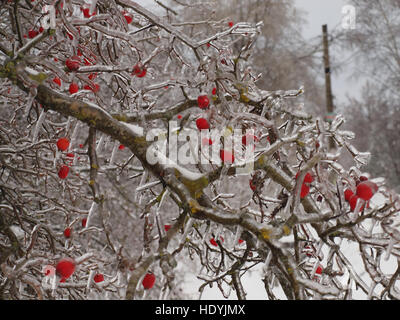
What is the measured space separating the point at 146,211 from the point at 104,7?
1247mm

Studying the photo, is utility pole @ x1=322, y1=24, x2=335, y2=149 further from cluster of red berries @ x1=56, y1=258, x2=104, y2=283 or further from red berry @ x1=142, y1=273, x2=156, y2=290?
cluster of red berries @ x1=56, y1=258, x2=104, y2=283

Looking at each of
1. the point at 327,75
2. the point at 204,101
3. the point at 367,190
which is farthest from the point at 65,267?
the point at 327,75

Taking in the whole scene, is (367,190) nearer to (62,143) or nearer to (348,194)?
(348,194)

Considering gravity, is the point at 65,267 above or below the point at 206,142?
below

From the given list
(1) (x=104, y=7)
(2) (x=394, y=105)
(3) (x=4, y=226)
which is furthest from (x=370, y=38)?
(3) (x=4, y=226)

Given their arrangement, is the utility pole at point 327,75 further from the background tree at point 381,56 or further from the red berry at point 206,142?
the red berry at point 206,142

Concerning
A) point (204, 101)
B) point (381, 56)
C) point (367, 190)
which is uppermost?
point (381, 56)

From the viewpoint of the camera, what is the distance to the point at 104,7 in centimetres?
183

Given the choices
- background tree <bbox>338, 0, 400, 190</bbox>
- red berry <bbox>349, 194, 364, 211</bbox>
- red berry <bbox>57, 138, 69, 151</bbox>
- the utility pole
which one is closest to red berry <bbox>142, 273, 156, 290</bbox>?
red berry <bbox>349, 194, 364, 211</bbox>

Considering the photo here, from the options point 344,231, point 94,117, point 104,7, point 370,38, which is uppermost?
point 370,38

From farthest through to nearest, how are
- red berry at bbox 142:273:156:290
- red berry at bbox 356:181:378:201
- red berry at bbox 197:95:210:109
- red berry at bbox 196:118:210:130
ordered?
red berry at bbox 197:95:210:109 < red berry at bbox 196:118:210:130 < red berry at bbox 142:273:156:290 < red berry at bbox 356:181:378:201

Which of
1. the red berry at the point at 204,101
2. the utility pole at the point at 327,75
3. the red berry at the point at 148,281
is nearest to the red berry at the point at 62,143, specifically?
the red berry at the point at 204,101
